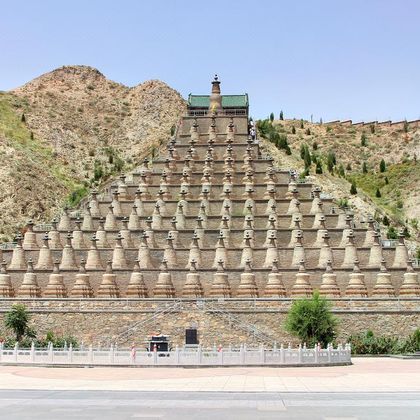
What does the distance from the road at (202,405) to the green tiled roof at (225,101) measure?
71623 mm

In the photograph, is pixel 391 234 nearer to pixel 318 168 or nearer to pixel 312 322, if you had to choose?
pixel 318 168

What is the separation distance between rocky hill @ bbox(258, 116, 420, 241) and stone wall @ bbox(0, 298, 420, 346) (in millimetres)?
32067

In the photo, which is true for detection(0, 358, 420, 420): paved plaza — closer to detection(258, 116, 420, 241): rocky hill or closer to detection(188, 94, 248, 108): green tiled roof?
detection(258, 116, 420, 241): rocky hill

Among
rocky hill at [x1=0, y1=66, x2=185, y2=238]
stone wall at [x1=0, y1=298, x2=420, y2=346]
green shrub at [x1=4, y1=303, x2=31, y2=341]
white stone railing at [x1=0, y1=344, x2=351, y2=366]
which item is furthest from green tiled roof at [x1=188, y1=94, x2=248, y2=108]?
white stone railing at [x1=0, y1=344, x2=351, y2=366]

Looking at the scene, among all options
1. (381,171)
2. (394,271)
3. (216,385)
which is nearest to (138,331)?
(394,271)

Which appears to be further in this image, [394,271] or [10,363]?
[394,271]

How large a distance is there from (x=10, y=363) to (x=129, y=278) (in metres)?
21.2

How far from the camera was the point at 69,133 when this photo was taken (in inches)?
5782

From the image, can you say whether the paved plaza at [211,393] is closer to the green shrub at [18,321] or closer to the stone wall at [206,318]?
the stone wall at [206,318]

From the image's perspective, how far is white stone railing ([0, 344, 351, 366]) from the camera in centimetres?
3984

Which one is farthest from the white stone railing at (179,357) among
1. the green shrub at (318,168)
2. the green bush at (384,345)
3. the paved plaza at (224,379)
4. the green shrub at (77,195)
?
the green shrub at (318,168)

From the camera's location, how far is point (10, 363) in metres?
40.9

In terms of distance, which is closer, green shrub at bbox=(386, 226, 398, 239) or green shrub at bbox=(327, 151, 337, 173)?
green shrub at bbox=(386, 226, 398, 239)

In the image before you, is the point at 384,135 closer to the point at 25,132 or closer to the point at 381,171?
the point at 381,171
